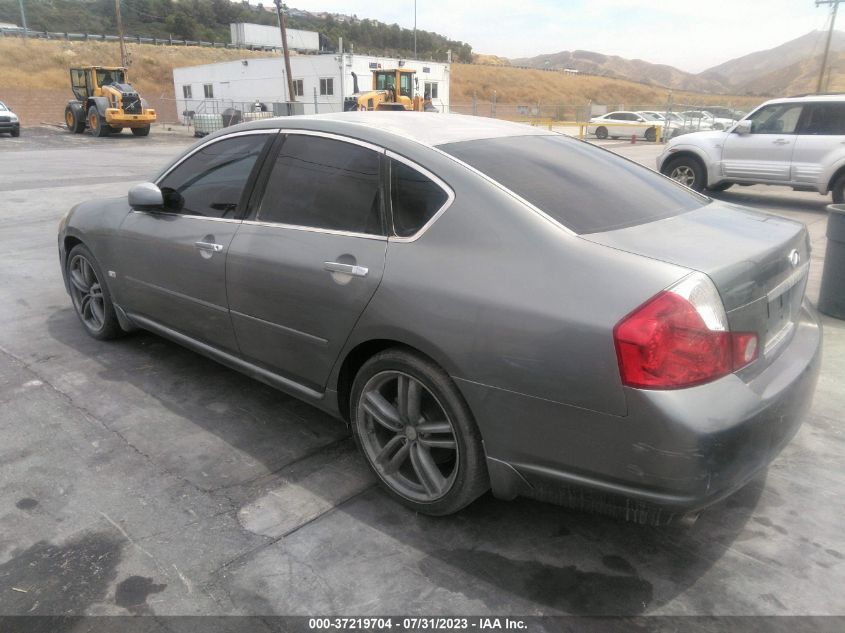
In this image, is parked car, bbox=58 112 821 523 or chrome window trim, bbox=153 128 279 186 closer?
parked car, bbox=58 112 821 523

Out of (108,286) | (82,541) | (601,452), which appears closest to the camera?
(601,452)

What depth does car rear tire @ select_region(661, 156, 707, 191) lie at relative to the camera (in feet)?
38.3

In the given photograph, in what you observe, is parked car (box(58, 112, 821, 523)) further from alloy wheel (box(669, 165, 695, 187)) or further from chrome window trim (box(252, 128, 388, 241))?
alloy wheel (box(669, 165, 695, 187))

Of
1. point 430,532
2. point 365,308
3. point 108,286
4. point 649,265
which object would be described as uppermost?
point 649,265

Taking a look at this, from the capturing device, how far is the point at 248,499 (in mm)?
2871

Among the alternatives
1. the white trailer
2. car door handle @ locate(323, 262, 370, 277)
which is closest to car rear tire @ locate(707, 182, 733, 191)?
car door handle @ locate(323, 262, 370, 277)

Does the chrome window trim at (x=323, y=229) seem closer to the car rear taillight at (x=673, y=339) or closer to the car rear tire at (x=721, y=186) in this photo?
the car rear taillight at (x=673, y=339)

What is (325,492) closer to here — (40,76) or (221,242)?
(221,242)

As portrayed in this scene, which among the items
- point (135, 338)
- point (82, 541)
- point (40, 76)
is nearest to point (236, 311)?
point (82, 541)

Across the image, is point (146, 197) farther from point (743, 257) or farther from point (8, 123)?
point (8, 123)

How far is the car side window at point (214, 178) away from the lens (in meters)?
3.46

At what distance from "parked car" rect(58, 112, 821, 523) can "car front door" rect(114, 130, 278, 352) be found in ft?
0.06

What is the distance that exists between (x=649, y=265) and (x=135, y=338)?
4.00m

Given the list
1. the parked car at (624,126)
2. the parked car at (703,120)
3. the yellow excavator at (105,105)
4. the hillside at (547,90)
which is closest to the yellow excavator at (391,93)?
the yellow excavator at (105,105)
